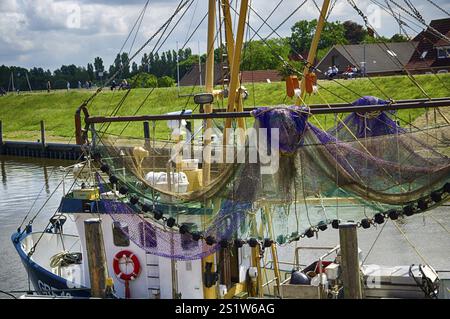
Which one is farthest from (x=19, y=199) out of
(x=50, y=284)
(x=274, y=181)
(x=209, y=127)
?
(x=274, y=181)

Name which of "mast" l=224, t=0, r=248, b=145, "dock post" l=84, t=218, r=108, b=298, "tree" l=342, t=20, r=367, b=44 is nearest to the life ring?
"dock post" l=84, t=218, r=108, b=298

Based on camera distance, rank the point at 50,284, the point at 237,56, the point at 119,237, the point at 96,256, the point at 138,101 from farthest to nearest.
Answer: the point at 138,101 < the point at 50,284 < the point at 119,237 < the point at 96,256 < the point at 237,56

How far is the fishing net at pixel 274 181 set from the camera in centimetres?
1519

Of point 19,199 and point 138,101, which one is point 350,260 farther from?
point 138,101

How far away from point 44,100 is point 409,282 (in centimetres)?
6776

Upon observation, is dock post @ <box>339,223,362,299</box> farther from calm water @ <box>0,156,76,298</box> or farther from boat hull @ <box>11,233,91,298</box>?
calm water @ <box>0,156,76,298</box>

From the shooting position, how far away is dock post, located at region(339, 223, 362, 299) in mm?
14906

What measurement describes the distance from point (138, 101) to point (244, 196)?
53.8 m

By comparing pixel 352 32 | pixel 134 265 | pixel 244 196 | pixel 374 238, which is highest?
pixel 352 32

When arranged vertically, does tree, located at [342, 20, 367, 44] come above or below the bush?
above

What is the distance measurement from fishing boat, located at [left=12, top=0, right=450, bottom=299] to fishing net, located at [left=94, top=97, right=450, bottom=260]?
21 millimetres

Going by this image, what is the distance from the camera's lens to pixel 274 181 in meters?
15.6

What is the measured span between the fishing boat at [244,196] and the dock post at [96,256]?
0.03 m
